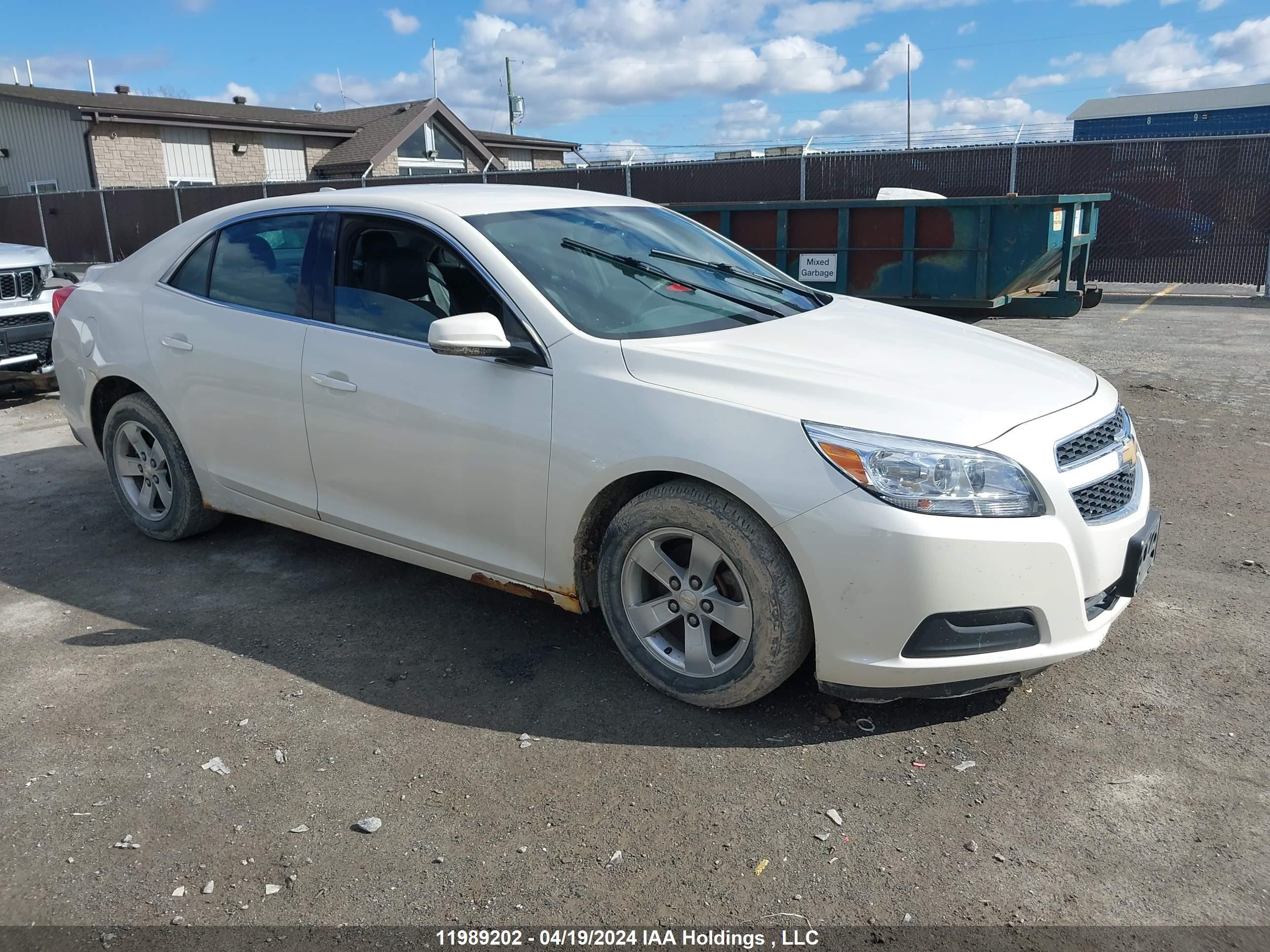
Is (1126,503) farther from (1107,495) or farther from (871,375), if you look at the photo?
(871,375)

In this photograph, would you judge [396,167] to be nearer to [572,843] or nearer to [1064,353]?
[1064,353]

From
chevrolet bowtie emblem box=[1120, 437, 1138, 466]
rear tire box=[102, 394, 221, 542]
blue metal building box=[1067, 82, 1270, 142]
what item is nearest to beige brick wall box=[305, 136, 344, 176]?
rear tire box=[102, 394, 221, 542]

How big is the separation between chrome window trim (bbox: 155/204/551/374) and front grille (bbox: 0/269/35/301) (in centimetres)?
496

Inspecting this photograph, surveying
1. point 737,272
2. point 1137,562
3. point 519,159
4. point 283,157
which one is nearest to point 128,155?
point 283,157

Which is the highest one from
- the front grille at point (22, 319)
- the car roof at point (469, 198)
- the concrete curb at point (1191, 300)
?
the car roof at point (469, 198)

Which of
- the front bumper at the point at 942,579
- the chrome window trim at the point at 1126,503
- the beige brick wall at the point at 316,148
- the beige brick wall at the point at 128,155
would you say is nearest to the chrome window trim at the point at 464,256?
the front bumper at the point at 942,579

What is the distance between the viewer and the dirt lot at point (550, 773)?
263 centimetres

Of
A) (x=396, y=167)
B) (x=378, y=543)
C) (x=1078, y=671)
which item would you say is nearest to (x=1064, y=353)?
(x=1078, y=671)

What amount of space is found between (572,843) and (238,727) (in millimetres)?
1344

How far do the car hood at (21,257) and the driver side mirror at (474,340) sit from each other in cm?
708

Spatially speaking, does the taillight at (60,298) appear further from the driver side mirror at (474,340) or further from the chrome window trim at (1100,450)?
the chrome window trim at (1100,450)

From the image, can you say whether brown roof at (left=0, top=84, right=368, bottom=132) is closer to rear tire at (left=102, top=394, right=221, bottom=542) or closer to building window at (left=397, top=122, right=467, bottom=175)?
building window at (left=397, top=122, right=467, bottom=175)

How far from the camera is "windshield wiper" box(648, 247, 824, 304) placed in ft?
14.0

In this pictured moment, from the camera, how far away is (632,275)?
13.1 feet
